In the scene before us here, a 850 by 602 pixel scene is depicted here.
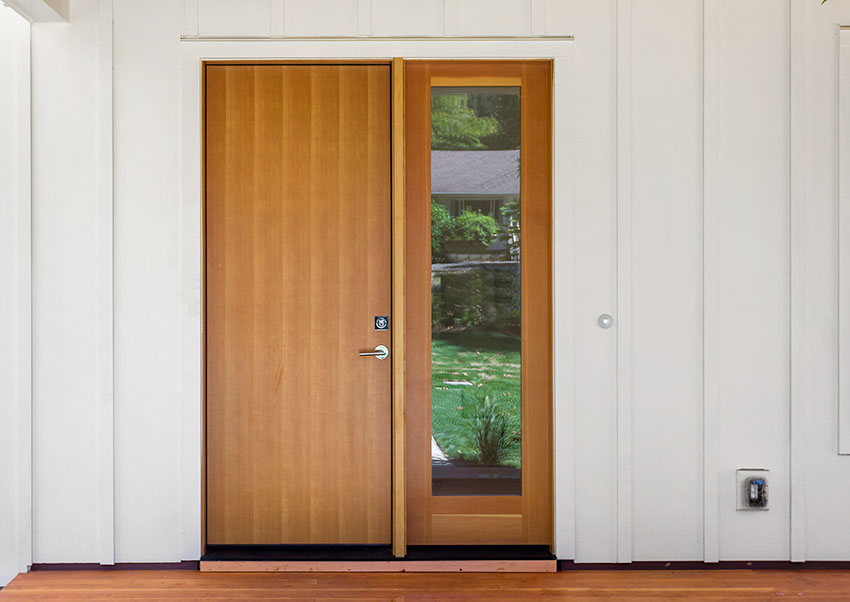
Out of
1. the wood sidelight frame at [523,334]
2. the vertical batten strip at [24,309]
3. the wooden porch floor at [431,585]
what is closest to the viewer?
the wooden porch floor at [431,585]

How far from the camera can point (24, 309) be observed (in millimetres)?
3072

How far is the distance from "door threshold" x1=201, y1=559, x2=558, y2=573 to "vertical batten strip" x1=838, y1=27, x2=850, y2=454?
4.97 feet

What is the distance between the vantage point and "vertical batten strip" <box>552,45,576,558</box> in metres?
3.10

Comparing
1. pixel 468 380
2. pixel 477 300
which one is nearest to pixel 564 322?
pixel 477 300

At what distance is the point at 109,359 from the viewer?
3.08 metres

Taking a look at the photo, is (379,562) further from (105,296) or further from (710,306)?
(710,306)

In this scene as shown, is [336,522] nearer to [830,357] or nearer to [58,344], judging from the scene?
[58,344]

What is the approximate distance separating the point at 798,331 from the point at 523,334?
4.18 ft

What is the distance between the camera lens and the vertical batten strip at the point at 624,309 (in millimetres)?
3082

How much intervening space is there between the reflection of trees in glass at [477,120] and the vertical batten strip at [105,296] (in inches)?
59.8

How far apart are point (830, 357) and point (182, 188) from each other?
3.13 meters

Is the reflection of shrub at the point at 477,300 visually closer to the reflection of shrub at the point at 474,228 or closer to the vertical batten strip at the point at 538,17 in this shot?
the reflection of shrub at the point at 474,228

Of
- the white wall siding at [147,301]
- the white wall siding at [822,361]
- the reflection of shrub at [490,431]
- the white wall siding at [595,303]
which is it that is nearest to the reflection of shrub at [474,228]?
the white wall siding at [595,303]

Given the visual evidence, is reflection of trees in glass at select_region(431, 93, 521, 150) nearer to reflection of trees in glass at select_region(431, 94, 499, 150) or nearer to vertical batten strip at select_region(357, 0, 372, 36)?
reflection of trees in glass at select_region(431, 94, 499, 150)
